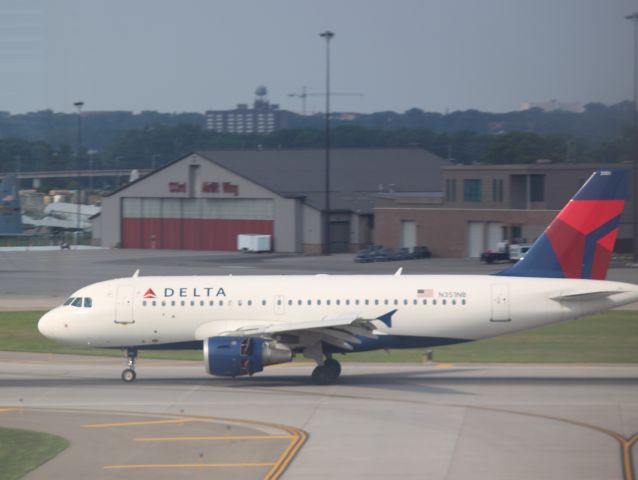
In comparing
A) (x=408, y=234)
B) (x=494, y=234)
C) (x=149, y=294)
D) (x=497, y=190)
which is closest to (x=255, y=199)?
(x=408, y=234)

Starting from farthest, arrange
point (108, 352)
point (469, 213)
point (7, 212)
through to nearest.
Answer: point (7, 212) < point (469, 213) < point (108, 352)

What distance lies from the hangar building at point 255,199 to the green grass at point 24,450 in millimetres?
65041

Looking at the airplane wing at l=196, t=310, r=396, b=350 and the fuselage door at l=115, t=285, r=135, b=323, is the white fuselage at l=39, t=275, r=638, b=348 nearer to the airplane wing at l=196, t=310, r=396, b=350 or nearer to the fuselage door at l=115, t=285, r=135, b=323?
the fuselage door at l=115, t=285, r=135, b=323

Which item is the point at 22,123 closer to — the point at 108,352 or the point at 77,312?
the point at 108,352

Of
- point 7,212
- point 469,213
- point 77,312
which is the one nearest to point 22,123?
Answer: point 7,212

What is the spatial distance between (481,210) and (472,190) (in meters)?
2.20

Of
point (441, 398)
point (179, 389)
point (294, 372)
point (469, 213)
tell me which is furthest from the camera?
point (469, 213)

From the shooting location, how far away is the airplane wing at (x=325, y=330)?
2809 centimetres

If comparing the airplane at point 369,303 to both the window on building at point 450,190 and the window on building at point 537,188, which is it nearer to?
the window on building at point 537,188

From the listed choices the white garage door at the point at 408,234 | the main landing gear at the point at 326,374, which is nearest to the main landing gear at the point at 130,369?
the main landing gear at the point at 326,374

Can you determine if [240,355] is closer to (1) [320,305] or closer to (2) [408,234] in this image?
(1) [320,305]

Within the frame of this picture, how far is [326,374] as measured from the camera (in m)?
29.9

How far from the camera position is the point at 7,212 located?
85.6m

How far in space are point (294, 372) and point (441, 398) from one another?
6.74 metres
